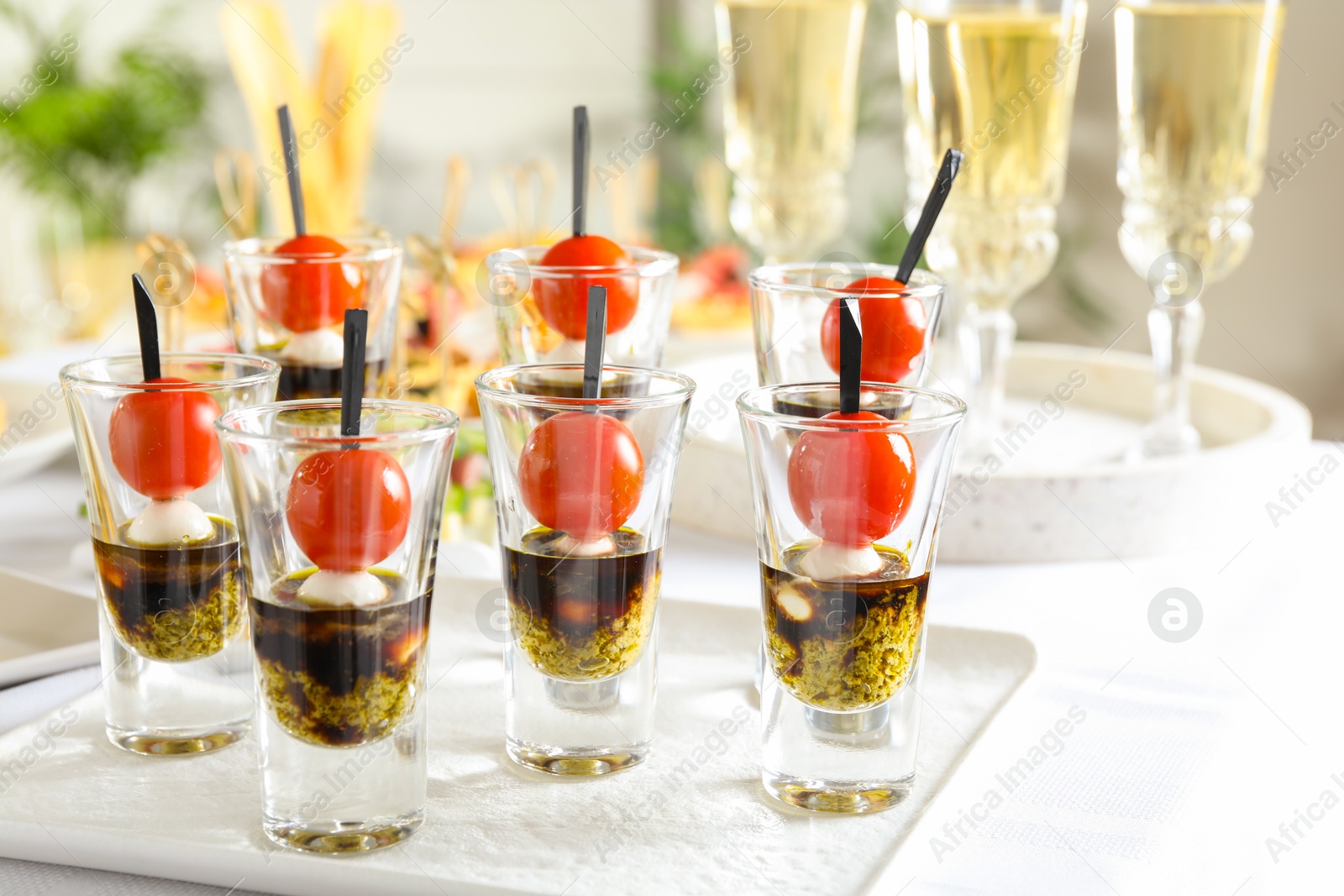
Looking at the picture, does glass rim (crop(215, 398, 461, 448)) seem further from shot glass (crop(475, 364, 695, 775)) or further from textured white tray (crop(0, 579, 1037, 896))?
textured white tray (crop(0, 579, 1037, 896))

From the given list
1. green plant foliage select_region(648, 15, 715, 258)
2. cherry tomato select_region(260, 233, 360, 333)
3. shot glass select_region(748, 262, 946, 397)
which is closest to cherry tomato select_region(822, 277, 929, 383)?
shot glass select_region(748, 262, 946, 397)

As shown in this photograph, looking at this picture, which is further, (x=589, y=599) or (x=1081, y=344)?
(x=1081, y=344)

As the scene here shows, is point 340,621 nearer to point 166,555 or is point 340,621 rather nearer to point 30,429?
point 166,555

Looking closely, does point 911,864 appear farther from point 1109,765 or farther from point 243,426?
point 243,426


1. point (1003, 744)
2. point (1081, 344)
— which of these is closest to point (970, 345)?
point (1003, 744)

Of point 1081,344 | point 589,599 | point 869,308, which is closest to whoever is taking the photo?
point 589,599

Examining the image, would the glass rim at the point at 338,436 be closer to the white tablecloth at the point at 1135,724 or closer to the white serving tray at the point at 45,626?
the white tablecloth at the point at 1135,724

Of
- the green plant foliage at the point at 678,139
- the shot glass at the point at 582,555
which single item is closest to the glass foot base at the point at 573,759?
the shot glass at the point at 582,555
